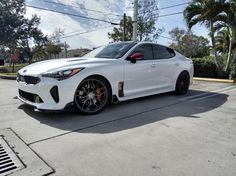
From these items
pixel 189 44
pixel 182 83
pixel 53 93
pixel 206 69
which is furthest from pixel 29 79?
pixel 189 44

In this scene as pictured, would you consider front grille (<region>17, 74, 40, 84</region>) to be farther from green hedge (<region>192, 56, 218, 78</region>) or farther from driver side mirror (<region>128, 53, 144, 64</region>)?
green hedge (<region>192, 56, 218, 78</region>)

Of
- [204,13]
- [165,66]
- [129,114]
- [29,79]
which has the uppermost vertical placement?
[204,13]

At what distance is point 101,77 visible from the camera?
13.9 ft

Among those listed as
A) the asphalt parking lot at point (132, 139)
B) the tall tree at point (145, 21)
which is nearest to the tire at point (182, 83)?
the asphalt parking lot at point (132, 139)

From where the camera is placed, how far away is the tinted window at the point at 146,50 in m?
5.02

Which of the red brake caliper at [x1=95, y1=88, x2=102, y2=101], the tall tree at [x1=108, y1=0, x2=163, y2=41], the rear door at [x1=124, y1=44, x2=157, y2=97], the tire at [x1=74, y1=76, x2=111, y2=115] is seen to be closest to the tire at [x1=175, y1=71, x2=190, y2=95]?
the rear door at [x1=124, y1=44, x2=157, y2=97]

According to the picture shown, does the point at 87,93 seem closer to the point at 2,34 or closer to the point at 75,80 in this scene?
the point at 75,80

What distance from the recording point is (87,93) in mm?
4102

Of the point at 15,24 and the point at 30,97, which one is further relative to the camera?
the point at 15,24

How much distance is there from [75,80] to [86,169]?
182 centimetres

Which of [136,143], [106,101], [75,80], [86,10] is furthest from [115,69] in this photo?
[86,10]

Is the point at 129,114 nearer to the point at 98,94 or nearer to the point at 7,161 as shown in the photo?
the point at 98,94

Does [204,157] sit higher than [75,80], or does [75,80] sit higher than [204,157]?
[75,80]

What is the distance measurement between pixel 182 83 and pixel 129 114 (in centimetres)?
243
